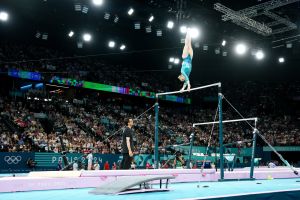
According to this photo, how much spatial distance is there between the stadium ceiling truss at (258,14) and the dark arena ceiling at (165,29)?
0.06 meters

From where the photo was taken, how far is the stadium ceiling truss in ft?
61.9

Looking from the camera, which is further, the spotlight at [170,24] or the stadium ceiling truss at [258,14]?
the spotlight at [170,24]

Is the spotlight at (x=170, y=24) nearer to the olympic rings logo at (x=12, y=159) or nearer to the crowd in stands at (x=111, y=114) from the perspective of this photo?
the crowd in stands at (x=111, y=114)

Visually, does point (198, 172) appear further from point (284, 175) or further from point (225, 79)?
point (225, 79)

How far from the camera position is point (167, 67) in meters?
37.7

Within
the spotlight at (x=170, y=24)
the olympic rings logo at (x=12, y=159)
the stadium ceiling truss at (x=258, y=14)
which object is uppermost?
the stadium ceiling truss at (x=258, y=14)

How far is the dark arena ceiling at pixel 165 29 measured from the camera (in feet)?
63.7

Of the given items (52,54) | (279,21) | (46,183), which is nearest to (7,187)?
(46,183)

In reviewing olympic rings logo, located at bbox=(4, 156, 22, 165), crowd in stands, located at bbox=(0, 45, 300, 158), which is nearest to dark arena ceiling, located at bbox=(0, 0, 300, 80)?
crowd in stands, located at bbox=(0, 45, 300, 158)

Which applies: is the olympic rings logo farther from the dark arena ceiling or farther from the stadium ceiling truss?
the stadium ceiling truss

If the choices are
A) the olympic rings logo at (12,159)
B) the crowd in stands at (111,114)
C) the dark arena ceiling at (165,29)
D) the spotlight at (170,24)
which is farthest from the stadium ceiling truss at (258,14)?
the olympic rings logo at (12,159)

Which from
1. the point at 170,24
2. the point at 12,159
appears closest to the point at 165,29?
the point at 170,24

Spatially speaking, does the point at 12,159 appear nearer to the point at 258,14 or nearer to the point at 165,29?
the point at 165,29

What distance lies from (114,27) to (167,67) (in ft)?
40.6
